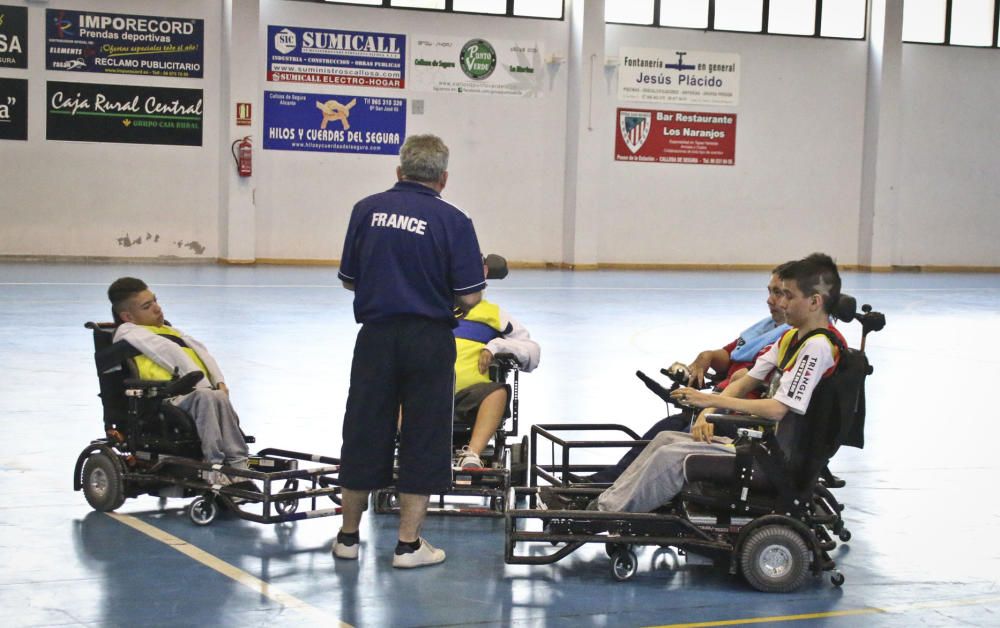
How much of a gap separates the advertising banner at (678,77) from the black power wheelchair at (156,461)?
1653 centimetres

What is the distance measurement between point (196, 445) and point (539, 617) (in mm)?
1902

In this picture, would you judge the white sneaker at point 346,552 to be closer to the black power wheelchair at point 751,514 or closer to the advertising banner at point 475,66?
the black power wheelchair at point 751,514

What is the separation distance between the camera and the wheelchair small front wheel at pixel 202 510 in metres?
4.96

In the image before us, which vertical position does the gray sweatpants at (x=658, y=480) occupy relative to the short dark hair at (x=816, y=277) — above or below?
below

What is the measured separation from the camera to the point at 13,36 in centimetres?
1848

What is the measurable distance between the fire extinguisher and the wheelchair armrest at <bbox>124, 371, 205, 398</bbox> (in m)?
14.3

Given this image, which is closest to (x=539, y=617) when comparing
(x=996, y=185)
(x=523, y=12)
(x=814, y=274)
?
(x=814, y=274)

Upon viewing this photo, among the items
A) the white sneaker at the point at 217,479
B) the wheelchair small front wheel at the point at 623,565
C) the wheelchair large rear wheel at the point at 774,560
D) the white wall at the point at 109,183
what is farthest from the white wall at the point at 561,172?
the wheelchair large rear wheel at the point at 774,560

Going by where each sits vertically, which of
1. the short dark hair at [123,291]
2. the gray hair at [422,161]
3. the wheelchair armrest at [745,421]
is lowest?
the wheelchair armrest at [745,421]

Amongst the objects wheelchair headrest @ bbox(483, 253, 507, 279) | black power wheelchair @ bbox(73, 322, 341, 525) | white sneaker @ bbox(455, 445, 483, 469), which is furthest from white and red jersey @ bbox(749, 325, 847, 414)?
black power wheelchair @ bbox(73, 322, 341, 525)

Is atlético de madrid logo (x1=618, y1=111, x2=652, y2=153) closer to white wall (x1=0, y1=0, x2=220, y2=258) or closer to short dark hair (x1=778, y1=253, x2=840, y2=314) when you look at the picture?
white wall (x1=0, y1=0, x2=220, y2=258)

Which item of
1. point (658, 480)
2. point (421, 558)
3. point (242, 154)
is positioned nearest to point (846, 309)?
point (658, 480)

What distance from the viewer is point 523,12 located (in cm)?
2058

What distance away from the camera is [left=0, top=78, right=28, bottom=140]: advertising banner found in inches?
728
